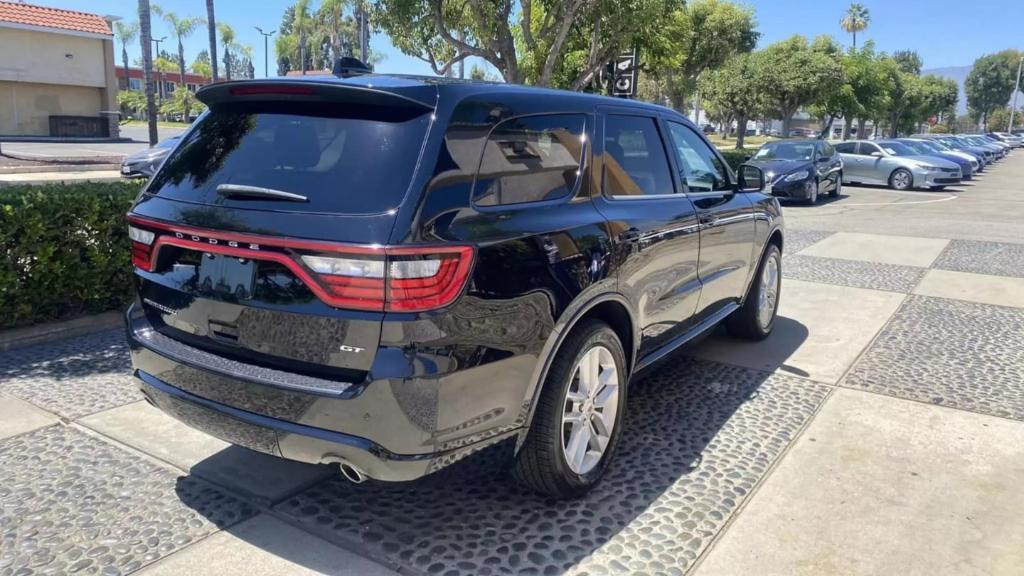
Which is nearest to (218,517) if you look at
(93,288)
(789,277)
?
(93,288)

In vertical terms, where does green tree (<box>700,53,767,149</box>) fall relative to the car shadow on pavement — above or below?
above

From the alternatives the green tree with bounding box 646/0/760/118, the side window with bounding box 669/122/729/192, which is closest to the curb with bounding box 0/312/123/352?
the side window with bounding box 669/122/729/192

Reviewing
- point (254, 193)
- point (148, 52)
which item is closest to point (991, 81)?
point (148, 52)

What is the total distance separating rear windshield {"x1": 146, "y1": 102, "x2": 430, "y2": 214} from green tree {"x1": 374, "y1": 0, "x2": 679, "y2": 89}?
36.2ft

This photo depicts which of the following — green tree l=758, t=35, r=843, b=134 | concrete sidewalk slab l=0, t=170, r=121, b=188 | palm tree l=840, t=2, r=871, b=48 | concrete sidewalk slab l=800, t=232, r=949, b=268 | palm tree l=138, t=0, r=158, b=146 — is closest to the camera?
concrete sidewalk slab l=800, t=232, r=949, b=268

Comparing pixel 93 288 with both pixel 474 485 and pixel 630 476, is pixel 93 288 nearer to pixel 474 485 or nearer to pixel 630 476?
pixel 474 485

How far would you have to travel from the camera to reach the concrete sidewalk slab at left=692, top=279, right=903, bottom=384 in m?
5.36

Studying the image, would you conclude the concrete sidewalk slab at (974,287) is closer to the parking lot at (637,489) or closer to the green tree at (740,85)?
the parking lot at (637,489)

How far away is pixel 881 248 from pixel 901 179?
13.2 m

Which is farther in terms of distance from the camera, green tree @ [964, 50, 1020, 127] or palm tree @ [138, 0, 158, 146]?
green tree @ [964, 50, 1020, 127]

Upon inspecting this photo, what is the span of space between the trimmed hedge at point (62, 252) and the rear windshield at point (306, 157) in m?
2.67

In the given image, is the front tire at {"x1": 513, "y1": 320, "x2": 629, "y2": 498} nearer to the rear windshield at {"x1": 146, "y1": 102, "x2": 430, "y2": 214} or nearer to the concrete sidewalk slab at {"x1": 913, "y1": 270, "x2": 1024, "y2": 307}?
the rear windshield at {"x1": 146, "y1": 102, "x2": 430, "y2": 214}

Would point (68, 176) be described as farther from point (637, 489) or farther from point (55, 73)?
point (637, 489)

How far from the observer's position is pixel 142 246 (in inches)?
124
